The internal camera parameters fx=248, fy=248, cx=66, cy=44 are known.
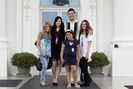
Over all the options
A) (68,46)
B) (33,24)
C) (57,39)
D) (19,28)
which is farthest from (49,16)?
(68,46)

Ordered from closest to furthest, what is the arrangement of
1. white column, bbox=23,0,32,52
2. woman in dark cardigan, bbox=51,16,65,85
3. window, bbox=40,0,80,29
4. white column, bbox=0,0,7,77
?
woman in dark cardigan, bbox=51,16,65,85 < white column, bbox=0,0,7,77 < white column, bbox=23,0,32,52 < window, bbox=40,0,80,29

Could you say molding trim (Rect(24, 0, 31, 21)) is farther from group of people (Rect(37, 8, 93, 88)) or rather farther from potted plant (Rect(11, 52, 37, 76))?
group of people (Rect(37, 8, 93, 88))

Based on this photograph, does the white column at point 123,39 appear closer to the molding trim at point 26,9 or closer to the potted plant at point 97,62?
the potted plant at point 97,62

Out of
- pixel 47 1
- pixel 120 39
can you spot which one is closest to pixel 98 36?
pixel 120 39

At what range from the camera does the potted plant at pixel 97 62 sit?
9.79m

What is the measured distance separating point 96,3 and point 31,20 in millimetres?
3020

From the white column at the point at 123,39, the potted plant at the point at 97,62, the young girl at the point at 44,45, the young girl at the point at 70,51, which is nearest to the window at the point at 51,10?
the white column at the point at 123,39

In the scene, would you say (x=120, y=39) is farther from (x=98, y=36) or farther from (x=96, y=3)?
(x=96, y=3)

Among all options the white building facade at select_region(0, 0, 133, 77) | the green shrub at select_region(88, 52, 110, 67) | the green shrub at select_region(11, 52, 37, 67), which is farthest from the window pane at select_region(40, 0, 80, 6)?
the green shrub at select_region(88, 52, 110, 67)

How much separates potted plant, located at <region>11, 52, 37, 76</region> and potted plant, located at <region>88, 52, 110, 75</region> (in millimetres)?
2362

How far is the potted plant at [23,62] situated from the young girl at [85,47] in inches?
135

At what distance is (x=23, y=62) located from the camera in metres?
9.80

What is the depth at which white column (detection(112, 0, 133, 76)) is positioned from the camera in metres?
9.75

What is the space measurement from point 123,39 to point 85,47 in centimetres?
356
